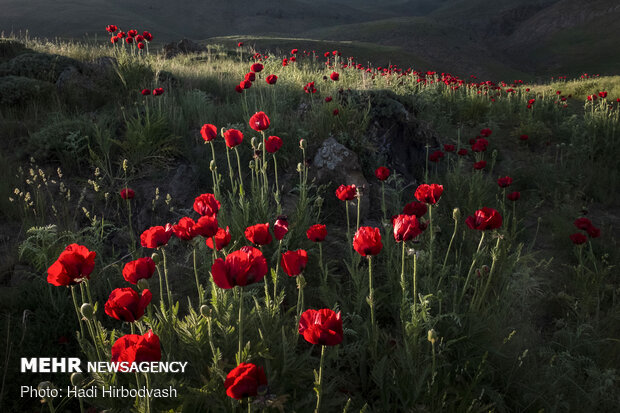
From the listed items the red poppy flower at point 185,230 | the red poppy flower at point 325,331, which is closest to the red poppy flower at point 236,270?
the red poppy flower at point 325,331

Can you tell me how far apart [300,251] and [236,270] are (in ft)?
1.48

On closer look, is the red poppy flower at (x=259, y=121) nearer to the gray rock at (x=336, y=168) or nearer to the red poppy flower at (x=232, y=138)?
the red poppy flower at (x=232, y=138)

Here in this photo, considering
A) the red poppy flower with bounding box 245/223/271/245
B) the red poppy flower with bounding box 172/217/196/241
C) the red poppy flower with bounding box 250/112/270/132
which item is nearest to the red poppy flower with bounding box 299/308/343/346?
the red poppy flower with bounding box 245/223/271/245

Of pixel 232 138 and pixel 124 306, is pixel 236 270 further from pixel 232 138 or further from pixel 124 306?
pixel 232 138

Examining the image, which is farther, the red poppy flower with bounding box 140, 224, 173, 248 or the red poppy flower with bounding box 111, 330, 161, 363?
the red poppy flower with bounding box 140, 224, 173, 248

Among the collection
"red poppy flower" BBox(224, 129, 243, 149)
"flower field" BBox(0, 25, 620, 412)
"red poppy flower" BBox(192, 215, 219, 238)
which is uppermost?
"red poppy flower" BBox(224, 129, 243, 149)

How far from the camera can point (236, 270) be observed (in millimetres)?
1396

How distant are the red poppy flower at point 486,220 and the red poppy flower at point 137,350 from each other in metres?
1.67

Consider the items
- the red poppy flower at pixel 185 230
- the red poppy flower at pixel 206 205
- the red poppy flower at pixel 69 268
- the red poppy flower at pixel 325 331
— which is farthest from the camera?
the red poppy flower at pixel 206 205

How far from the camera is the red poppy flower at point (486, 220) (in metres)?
2.12

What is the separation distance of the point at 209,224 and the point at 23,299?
6.27ft

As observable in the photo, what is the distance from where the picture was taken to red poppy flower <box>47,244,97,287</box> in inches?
58.7

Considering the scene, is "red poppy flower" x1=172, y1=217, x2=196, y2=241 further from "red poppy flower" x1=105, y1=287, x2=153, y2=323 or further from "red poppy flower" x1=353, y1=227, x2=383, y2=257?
"red poppy flower" x1=353, y1=227, x2=383, y2=257

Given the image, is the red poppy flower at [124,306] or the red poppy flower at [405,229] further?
the red poppy flower at [405,229]
